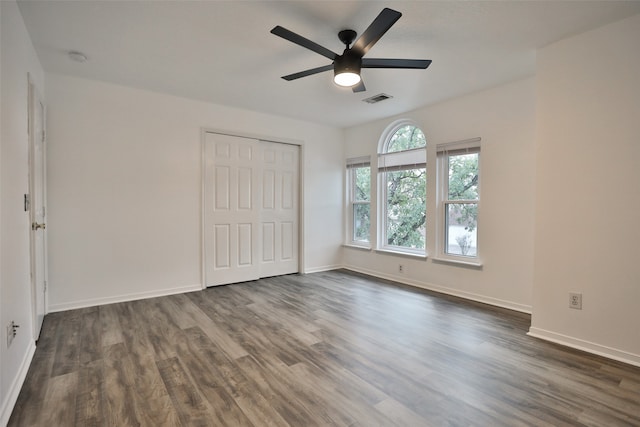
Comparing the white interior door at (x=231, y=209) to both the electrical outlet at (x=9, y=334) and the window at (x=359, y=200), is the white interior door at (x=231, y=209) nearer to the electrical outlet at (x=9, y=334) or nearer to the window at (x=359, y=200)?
the window at (x=359, y=200)

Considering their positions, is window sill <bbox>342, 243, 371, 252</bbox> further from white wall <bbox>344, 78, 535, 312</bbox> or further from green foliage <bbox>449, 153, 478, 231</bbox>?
green foliage <bbox>449, 153, 478, 231</bbox>

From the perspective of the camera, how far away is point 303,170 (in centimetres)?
524

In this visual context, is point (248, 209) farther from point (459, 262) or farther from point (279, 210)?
point (459, 262)

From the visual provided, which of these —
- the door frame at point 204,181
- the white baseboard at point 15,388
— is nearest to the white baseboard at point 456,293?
the door frame at point 204,181

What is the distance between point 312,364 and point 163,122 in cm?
336

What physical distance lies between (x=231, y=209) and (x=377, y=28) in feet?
10.6

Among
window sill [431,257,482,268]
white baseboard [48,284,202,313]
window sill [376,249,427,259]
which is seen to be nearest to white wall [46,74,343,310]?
white baseboard [48,284,202,313]

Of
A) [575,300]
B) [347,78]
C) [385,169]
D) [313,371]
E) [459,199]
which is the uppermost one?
[347,78]

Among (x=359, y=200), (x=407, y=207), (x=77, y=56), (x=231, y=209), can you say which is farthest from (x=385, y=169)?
(x=77, y=56)

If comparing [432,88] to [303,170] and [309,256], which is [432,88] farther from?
[309,256]

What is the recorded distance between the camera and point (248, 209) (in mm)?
4691

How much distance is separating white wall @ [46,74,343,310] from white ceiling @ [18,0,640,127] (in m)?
0.33

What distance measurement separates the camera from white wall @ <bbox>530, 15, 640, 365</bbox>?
233cm

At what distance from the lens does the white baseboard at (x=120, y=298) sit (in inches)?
133
